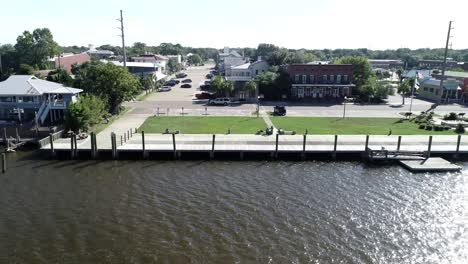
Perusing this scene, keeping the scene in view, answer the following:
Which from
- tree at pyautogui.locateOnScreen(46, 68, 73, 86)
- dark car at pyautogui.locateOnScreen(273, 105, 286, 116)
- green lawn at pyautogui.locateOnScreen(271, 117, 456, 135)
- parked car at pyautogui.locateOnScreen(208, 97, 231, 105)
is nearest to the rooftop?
tree at pyautogui.locateOnScreen(46, 68, 73, 86)

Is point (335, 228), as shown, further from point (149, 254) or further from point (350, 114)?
point (350, 114)

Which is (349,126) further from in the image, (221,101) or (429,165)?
(221,101)

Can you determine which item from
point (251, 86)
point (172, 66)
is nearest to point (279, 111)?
point (251, 86)

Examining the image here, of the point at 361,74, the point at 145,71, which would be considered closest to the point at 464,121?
the point at 361,74

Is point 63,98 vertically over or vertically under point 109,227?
over

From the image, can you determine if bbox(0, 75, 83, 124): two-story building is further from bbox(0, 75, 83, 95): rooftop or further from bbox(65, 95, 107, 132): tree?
bbox(65, 95, 107, 132): tree

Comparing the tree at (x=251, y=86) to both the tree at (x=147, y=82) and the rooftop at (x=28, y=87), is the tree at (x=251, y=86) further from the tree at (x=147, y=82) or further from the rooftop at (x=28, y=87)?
the rooftop at (x=28, y=87)
